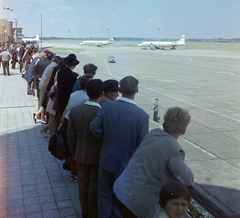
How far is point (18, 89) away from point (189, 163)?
34.4 feet

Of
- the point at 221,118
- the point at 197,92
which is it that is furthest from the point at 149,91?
the point at 221,118

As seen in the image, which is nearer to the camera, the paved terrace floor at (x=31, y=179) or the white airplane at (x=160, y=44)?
the paved terrace floor at (x=31, y=179)

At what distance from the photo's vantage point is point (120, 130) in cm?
293

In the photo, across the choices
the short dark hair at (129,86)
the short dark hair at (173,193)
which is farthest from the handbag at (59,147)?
the short dark hair at (173,193)

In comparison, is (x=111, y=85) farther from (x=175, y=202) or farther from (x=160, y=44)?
(x=160, y=44)

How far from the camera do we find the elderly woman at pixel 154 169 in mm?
2117

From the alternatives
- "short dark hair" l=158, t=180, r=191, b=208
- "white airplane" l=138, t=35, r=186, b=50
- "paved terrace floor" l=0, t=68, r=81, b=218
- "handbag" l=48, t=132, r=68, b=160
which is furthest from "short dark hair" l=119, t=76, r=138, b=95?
"white airplane" l=138, t=35, r=186, b=50

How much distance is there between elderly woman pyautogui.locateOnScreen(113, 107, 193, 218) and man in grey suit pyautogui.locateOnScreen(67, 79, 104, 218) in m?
1.06

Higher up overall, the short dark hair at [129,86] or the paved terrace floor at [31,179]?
the short dark hair at [129,86]

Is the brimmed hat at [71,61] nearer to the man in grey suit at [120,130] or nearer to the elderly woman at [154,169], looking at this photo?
the man in grey suit at [120,130]

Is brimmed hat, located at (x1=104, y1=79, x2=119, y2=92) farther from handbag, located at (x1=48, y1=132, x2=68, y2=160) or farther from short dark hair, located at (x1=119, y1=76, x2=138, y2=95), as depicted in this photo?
handbag, located at (x1=48, y1=132, x2=68, y2=160)

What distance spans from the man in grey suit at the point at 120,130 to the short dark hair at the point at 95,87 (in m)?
→ 0.42

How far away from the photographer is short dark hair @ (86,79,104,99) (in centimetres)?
340

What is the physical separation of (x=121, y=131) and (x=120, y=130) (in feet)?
0.05
